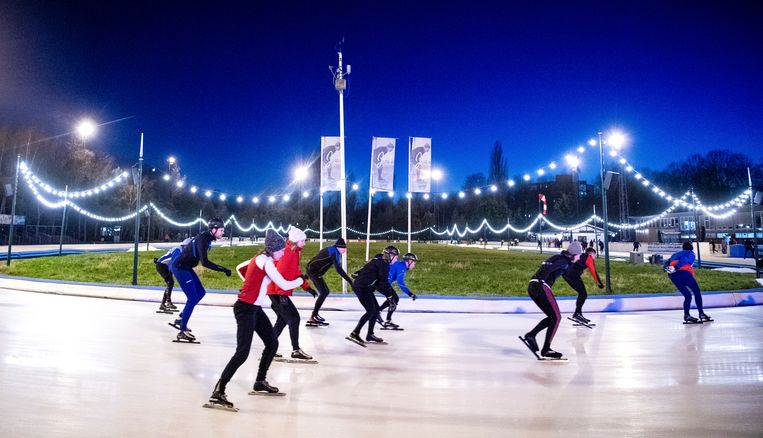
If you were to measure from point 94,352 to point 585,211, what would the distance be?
86.9m

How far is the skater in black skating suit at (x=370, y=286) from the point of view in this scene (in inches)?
319

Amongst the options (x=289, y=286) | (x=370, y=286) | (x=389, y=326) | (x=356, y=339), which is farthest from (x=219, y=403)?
(x=389, y=326)

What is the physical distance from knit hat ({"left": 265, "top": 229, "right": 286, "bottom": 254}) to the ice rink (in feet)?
5.09

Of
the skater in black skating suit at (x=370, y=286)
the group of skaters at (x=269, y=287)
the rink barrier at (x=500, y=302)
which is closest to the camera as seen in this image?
the group of skaters at (x=269, y=287)

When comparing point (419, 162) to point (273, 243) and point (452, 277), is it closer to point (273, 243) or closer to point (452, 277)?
point (452, 277)

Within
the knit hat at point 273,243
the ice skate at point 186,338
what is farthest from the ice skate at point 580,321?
the ice skate at point 186,338

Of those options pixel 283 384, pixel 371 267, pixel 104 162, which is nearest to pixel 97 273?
pixel 371 267

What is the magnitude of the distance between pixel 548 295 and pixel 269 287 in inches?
161

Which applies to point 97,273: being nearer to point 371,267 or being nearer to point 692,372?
point 371,267

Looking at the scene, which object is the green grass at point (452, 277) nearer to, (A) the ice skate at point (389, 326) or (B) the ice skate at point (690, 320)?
(B) the ice skate at point (690, 320)

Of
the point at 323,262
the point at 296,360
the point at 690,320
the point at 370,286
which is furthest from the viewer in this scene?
the point at 690,320

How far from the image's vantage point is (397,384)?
5523mm

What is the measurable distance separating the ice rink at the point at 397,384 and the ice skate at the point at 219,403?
→ 0.34 feet

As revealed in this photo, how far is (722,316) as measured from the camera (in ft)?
37.0
